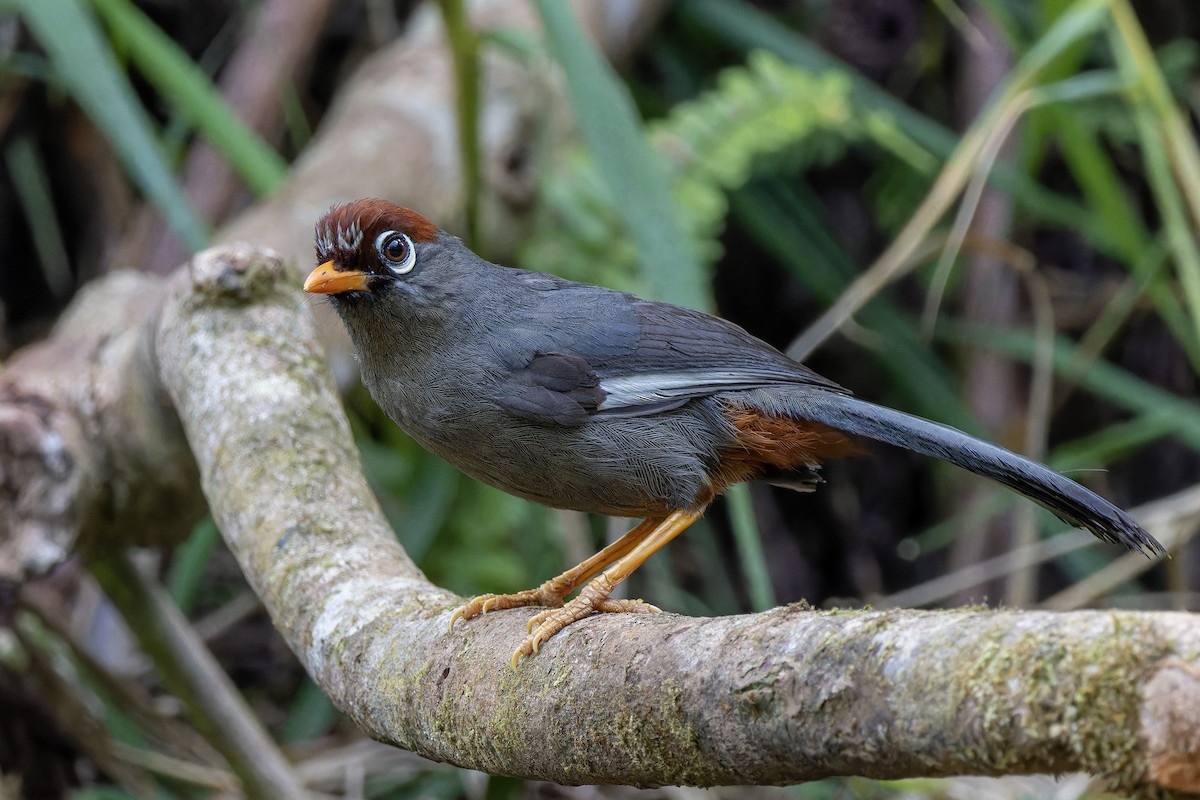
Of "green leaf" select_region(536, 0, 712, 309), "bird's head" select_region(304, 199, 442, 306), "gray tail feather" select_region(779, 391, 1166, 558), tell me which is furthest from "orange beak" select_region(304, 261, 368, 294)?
"gray tail feather" select_region(779, 391, 1166, 558)

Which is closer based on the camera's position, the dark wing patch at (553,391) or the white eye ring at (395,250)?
the dark wing patch at (553,391)

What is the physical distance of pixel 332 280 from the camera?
283 centimetres

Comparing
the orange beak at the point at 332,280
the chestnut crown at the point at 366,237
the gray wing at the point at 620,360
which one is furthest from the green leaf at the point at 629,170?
the orange beak at the point at 332,280

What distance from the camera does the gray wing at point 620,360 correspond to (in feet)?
9.07

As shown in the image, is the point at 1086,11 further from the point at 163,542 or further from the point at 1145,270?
the point at 163,542

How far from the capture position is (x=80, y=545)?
333 cm

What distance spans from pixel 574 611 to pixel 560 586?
0.50m

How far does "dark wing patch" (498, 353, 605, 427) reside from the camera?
8.88 feet

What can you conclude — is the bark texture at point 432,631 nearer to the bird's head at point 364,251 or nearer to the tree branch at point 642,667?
the tree branch at point 642,667

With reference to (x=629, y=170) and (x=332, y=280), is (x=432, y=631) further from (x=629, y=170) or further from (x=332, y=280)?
(x=629, y=170)

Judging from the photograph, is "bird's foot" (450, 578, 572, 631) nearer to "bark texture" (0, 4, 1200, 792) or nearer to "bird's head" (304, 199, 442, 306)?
"bark texture" (0, 4, 1200, 792)

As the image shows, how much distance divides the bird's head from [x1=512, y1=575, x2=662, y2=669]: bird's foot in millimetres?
865

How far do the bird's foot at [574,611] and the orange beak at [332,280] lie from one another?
88cm

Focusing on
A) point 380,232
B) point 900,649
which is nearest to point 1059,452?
point 380,232
